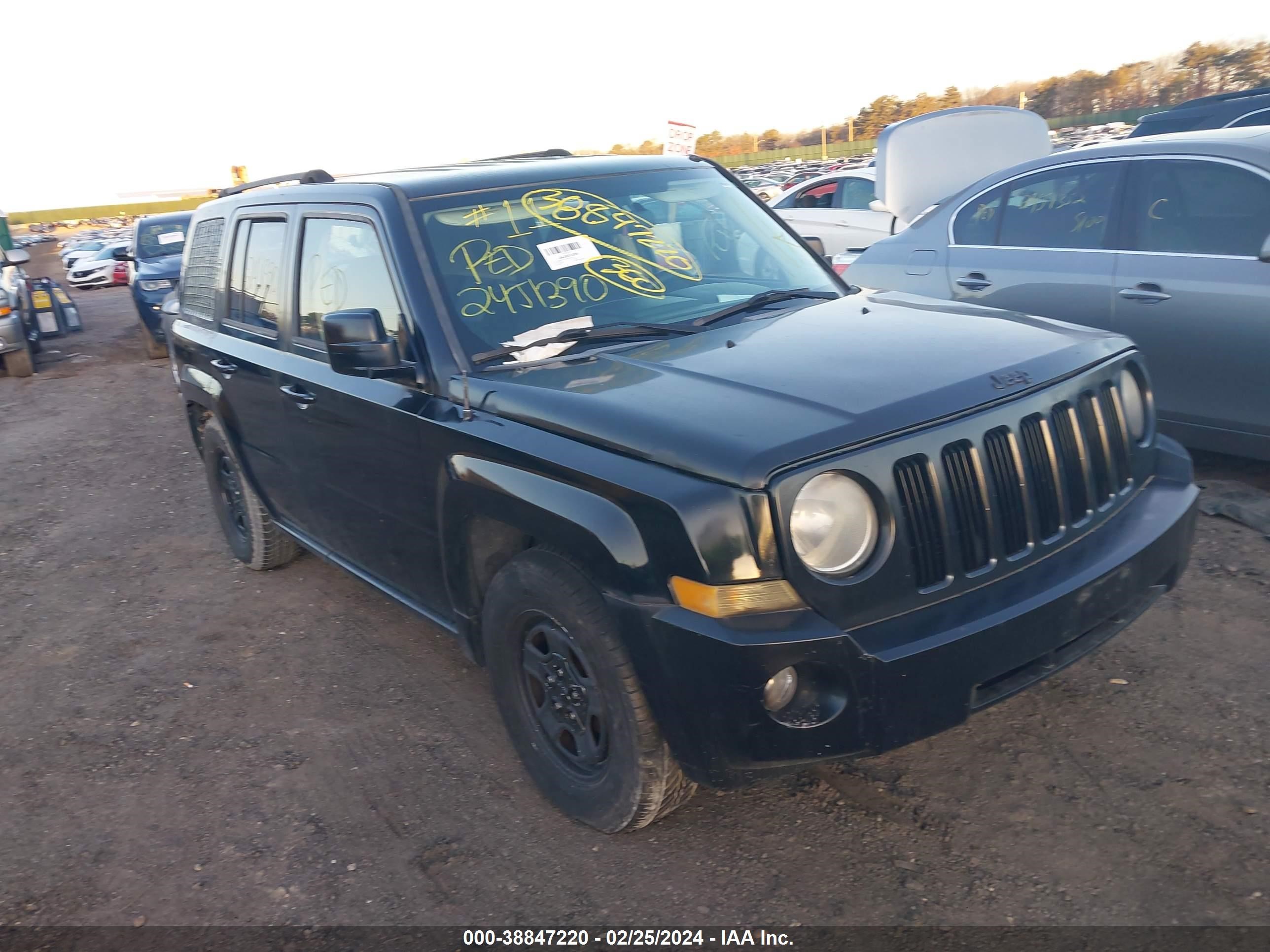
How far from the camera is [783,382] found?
273cm

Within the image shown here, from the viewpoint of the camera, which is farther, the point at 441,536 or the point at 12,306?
the point at 12,306

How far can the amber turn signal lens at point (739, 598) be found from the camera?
2379 mm

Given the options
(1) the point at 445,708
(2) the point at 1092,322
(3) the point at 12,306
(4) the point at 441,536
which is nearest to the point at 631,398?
(4) the point at 441,536

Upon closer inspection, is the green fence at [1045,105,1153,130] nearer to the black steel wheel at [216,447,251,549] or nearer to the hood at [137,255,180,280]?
the hood at [137,255,180,280]

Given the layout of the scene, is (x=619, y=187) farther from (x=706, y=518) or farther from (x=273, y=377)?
(x=706, y=518)

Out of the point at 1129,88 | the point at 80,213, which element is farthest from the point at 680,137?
the point at 80,213

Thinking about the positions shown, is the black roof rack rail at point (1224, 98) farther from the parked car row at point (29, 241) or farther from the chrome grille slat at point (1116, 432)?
the parked car row at point (29, 241)

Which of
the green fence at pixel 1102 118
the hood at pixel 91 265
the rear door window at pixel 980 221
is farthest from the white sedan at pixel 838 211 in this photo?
the green fence at pixel 1102 118

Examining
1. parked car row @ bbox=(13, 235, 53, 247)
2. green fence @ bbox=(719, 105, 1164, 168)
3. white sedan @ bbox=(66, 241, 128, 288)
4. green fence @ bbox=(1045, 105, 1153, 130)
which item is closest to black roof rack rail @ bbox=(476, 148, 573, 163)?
green fence @ bbox=(719, 105, 1164, 168)

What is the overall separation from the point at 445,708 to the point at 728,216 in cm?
219

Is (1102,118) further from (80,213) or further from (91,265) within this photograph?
(80,213)

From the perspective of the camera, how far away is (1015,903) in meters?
2.56

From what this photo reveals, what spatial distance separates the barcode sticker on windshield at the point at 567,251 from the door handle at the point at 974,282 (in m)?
3.05

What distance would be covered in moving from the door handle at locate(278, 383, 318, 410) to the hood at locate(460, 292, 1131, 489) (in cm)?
112
